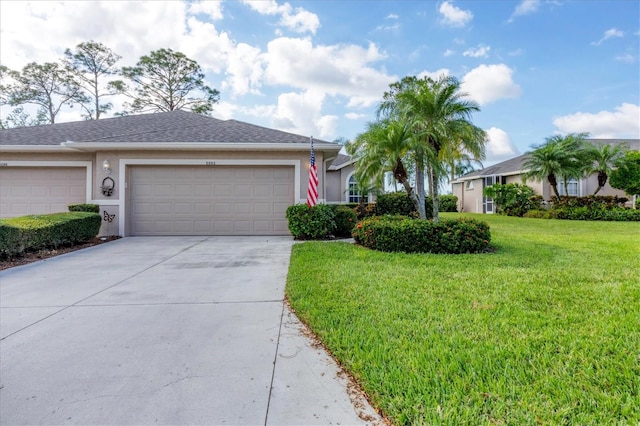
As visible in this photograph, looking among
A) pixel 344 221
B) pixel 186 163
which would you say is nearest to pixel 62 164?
pixel 186 163

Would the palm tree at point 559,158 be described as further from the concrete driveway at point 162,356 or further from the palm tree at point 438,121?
the concrete driveway at point 162,356

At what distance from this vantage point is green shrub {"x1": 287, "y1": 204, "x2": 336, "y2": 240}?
9.02 metres

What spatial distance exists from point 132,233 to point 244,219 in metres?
→ 3.67

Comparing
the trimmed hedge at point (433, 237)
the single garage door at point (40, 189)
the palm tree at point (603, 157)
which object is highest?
the palm tree at point (603, 157)

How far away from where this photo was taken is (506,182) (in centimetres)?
2247

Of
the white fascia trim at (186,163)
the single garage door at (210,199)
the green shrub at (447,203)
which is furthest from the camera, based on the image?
the green shrub at (447,203)

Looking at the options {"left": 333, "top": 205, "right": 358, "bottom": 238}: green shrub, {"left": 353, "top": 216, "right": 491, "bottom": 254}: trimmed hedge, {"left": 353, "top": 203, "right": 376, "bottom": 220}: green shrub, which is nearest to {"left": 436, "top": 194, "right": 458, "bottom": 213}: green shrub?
{"left": 353, "top": 203, "right": 376, "bottom": 220}: green shrub

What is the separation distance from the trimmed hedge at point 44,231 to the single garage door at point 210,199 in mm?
1500

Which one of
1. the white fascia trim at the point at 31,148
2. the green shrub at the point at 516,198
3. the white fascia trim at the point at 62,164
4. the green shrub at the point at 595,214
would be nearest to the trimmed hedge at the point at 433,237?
the white fascia trim at the point at 62,164

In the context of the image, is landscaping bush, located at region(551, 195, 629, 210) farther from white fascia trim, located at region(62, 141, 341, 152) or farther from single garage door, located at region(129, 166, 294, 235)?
single garage door, located at region(129, 166, 294, 235)

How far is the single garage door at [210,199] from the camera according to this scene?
10.3 metres

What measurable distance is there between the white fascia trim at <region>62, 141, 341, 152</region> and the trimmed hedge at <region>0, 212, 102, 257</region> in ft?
7.29

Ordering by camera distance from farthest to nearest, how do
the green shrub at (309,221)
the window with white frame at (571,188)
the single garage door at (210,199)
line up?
the window with white frame at (571,188) → the single garage door at (210,199) → the green shrub at (309,221)

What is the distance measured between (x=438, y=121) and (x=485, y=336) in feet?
21.2
